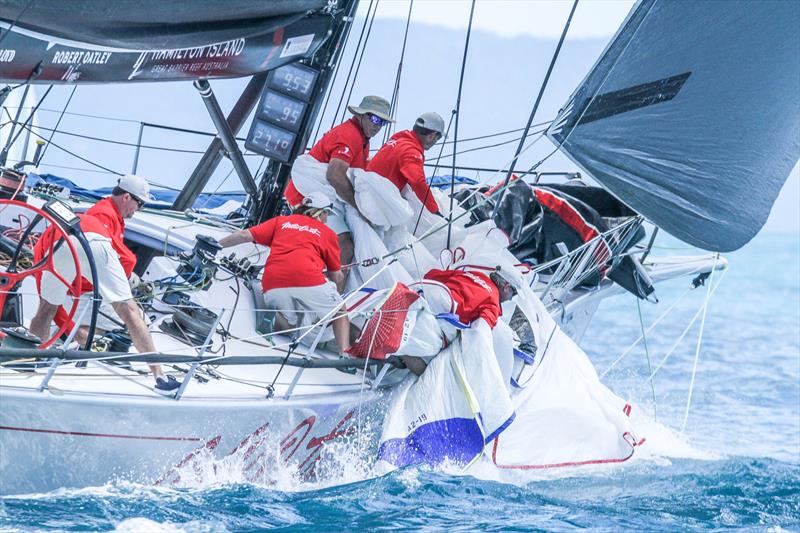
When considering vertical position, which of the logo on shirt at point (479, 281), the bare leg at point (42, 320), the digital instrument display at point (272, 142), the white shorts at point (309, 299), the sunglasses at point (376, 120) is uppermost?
the sunglasses at point (376, 120)

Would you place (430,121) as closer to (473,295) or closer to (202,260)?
(473,295)

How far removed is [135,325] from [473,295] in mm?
1642

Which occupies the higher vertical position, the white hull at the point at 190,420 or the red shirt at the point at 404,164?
the red shirt at the point at 404,164

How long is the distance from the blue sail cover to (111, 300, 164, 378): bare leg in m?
2.27

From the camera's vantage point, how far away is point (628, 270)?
7145 millimetres

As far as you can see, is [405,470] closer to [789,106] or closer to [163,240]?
[163,240]

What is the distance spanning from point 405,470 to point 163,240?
1.99 metres

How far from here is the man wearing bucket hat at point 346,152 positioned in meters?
5.66

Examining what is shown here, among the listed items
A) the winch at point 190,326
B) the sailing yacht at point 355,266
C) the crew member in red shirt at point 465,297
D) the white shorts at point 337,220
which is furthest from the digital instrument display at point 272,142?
the winch at point 190,326

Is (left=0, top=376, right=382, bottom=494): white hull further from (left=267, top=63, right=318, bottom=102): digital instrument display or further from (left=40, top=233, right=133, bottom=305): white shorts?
(left=267, top=63, right=318, bottom=102): digital instrument display

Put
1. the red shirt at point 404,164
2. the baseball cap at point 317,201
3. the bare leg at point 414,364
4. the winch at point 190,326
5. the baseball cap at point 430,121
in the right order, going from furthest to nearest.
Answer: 1. the baseball cap at point 430,121
2. the red shirt at point 404,164
3. the baseball cap at point 317,201
4. the bare leg at point 414,364
5. the winch at point 190,326

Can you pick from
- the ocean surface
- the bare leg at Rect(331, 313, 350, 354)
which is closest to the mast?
the bare leg at Rect(331, 313, 350, 354)

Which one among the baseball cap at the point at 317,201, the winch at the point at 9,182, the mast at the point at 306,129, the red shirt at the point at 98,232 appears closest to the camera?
the red shirt at the point at 98,232

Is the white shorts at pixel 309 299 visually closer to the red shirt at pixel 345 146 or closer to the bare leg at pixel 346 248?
the bare leg at pixel 346 248
